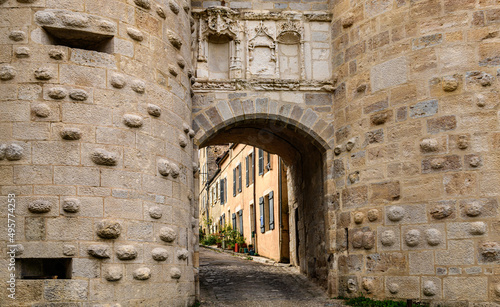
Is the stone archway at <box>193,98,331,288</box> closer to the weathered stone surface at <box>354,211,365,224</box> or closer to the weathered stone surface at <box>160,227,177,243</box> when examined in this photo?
the weathered stone surface at <box>354,211,365,224</box>

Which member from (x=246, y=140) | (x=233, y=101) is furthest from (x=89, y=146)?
(x=246, y=140)


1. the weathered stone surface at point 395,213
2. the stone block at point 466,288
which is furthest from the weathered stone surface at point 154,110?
the stone block at point 466,288

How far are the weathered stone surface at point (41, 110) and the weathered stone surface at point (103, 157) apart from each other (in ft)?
2.04

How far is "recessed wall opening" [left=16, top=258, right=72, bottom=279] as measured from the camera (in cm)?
633

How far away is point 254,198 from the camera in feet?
62.8

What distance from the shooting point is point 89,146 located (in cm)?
670

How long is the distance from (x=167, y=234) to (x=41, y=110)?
6.36 ft

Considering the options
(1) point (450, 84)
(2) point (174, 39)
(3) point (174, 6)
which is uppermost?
(3) point (174, 6)

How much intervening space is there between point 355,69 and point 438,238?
2.69 metres

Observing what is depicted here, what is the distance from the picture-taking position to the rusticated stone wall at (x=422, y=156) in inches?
302

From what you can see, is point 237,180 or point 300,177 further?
point 237,180

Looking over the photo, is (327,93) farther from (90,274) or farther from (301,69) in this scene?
(90,274)

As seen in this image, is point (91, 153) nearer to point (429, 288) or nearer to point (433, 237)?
point (433, 237)

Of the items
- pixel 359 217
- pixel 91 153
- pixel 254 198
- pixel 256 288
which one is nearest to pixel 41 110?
pixel 91 153
